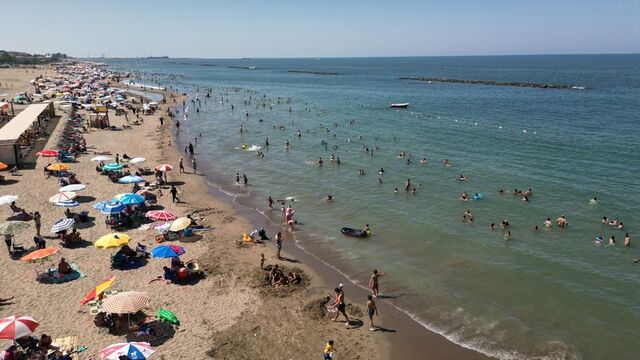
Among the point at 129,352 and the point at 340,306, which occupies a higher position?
the point at 129,352

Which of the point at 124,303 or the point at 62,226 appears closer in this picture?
the point at 124,303

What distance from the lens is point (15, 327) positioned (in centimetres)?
1305

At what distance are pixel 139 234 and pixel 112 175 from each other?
1079cm

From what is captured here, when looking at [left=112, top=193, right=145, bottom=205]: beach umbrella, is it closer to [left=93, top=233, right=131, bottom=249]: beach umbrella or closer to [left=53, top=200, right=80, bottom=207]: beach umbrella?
[left=53, top=200, right=80, bottom=207]: beach umbrella

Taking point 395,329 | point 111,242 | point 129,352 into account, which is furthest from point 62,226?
point 395,329

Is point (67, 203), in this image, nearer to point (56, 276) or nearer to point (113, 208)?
point (113, 208)

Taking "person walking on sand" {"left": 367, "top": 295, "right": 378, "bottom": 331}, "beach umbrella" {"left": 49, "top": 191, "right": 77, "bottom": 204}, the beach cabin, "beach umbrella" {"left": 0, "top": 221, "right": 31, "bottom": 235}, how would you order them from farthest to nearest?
the beach cabin, "beach umbrella" {"left": 49, "top": 191, "right": 77, "bottom": 204}, "beach umbrella" {"left": 0, "top": 221, "right": 31, "bottom": 235}, "person walking on sand" {"left": 367, "top": 295, "right": 378, "bottom": 331}

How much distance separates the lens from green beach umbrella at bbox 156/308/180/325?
15.4 metres

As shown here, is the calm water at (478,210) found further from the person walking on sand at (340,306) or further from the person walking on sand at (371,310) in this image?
the person walking on sand at (340,306)

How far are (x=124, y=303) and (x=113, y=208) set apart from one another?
32.1 feet

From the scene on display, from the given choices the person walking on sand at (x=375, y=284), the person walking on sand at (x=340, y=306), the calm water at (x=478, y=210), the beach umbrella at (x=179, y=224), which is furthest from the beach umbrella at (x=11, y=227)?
the person walking on sand at (x=375, y=284)

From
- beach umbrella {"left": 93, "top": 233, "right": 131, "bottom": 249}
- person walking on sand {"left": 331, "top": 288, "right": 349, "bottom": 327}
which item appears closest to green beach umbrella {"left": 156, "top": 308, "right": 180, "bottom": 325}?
beach umbrella {"left": 93, "top": 233, "right": 131, "bottom": 249}

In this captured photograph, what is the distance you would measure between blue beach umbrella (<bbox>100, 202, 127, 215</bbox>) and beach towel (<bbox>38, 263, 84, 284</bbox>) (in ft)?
15.6

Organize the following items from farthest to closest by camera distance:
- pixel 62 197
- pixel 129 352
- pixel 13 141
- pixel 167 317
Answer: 1. pixel 13 141
2. pixel 62 197
3. pixel 167 317
4. pixel 129 352
